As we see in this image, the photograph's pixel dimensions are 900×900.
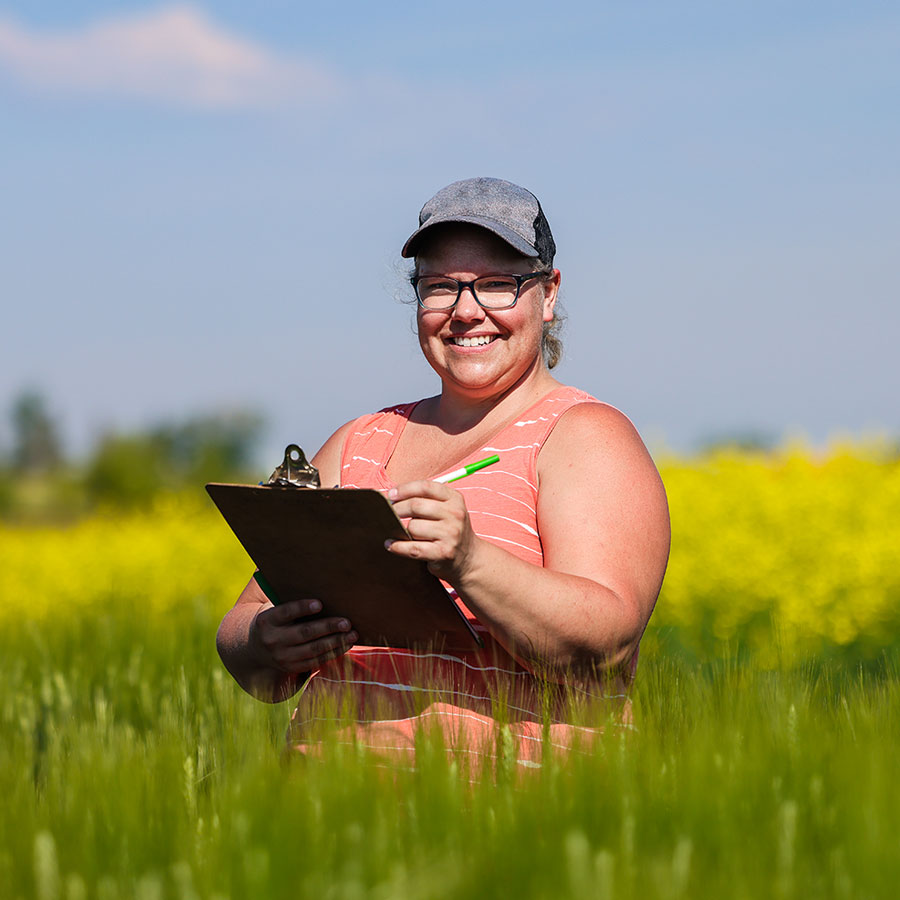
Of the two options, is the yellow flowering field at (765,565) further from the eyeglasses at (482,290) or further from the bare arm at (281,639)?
the eyeglasses at (482,290)

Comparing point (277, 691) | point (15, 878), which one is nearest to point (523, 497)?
point (277, 691)

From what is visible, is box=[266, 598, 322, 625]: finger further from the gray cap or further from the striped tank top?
the gray cap

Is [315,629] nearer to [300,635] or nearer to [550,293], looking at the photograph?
[300,635]

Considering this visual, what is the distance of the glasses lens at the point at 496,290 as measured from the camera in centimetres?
267

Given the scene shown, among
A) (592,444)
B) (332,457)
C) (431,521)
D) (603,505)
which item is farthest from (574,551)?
(332,457)

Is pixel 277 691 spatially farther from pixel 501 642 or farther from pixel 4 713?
pixel 4 713

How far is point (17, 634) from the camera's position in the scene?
18.4ft

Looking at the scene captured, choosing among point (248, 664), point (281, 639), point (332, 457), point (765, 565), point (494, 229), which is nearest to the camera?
point (281, 639)

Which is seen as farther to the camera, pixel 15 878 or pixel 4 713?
pixel 4 713

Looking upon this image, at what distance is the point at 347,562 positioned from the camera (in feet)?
7.35

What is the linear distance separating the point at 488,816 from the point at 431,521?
54 cm

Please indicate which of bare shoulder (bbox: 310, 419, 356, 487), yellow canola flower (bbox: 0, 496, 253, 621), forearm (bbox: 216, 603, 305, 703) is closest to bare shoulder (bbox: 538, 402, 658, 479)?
bare shoulder (bbox: 310, 419, 356, 487)

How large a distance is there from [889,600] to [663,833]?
496 centimetres

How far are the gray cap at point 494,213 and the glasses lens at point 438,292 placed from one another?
10cm
